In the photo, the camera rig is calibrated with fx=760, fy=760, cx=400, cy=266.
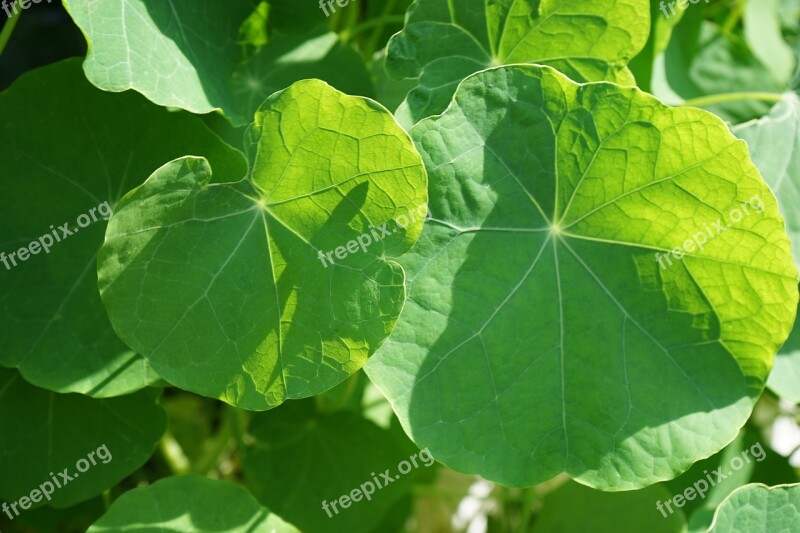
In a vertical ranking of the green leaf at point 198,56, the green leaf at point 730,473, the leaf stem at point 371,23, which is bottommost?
the green leaf at point 730,473

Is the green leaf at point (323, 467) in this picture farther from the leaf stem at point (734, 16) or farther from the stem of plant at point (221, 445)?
the leaf stem at point (734, 16)

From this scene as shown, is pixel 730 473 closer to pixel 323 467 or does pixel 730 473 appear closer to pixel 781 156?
pixel 781 156

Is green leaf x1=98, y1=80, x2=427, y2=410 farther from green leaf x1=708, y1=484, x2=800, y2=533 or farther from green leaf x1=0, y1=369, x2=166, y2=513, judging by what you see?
green leaf x1=708, y1=484, x2=800, y2=533

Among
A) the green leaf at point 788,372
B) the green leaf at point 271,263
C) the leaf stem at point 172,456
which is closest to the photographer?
the green leaf at point 271,263

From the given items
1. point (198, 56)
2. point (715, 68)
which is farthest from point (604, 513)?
point (198, 56)

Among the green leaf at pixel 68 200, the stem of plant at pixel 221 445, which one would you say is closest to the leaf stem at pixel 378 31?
the green leaf at pixel 68 200

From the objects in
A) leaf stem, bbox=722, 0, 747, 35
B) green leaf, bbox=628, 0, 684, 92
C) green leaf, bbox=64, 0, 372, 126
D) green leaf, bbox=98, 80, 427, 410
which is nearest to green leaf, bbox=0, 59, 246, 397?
green leaf, bbox=64, 0, 372, 126
